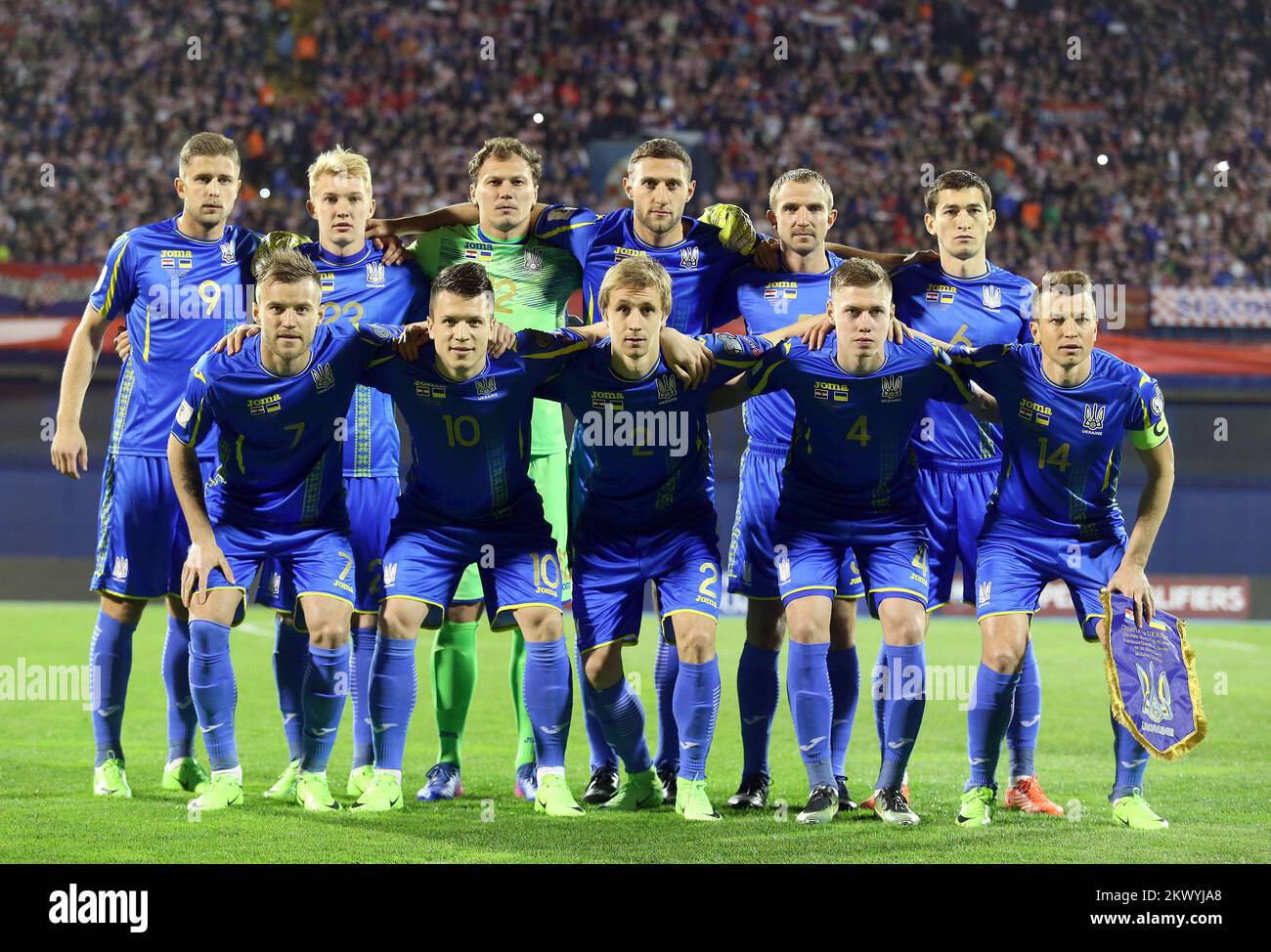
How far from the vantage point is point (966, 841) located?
503cm

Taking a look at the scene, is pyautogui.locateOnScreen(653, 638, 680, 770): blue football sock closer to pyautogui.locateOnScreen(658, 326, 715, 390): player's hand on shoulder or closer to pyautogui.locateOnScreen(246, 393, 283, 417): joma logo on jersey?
pyautogui.locateOnScreen(658, 326, 715, 390): player's hand on shoulder

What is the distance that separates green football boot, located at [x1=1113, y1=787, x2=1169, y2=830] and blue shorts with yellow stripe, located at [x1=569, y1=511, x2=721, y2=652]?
1.67m

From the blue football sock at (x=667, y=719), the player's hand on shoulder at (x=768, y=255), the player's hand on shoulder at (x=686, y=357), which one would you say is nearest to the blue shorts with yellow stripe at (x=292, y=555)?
the blue football sock at (x=667, y=719)

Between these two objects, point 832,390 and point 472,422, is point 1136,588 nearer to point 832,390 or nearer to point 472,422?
point 832,390

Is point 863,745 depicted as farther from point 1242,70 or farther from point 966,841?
point 1242,70

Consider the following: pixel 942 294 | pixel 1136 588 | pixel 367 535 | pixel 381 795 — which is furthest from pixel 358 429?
pixel 1136 588

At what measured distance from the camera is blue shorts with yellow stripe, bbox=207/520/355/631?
5.46 meters

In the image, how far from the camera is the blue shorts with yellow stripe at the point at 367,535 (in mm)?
5824

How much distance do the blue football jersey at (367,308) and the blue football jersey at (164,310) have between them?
1.37 feet

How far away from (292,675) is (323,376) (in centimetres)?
130

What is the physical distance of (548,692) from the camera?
17.6ft

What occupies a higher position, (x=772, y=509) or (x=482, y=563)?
(x=772, y=509)

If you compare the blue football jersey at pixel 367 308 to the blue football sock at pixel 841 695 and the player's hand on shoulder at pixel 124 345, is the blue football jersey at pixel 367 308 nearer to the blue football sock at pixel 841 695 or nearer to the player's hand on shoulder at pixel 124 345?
the player's hand on shoulder at pixel 124 345
